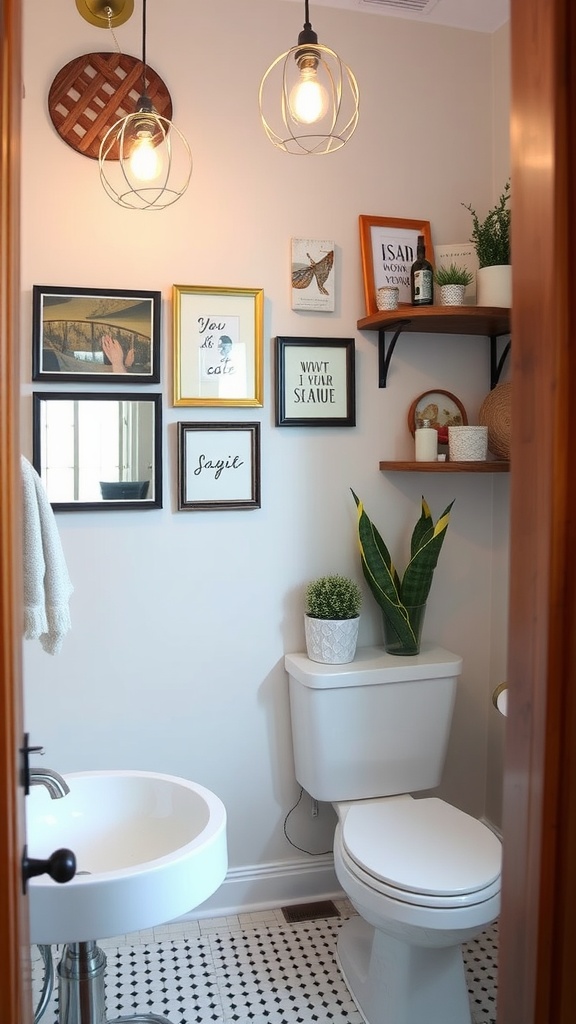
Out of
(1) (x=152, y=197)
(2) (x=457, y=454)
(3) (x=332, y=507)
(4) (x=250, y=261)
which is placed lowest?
(3) (x=332, y=507)

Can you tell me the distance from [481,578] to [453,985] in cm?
115

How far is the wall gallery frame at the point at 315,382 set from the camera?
95.4 inches

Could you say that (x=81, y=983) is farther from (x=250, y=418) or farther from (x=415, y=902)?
Result: (x=250, y=418)

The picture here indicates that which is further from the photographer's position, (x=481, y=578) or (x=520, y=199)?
(x=481, y=578)

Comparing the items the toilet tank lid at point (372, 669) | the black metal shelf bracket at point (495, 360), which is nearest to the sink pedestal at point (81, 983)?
the toilet tank lid at point (372, 669)

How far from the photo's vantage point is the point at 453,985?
1.96 m

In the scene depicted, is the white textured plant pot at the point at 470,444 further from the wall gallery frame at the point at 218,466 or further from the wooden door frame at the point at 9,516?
the wooden door frame at the point at 9,516

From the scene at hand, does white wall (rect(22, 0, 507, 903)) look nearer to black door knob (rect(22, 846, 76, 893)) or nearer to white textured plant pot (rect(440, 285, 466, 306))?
white textured plant pot (rect(440, 285, 466, 306))

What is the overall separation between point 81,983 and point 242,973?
64 centimetres

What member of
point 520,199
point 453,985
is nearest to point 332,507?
point 453,985

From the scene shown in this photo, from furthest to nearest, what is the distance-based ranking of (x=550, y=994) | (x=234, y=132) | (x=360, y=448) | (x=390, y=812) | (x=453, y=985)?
1. (x=360, y=448)
2. (x=234, y=132)
3. (x=390, y=812)
4. (x=453, y=985)
5. (x=550, y=994)

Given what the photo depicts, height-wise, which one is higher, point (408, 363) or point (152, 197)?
point (152, 197)

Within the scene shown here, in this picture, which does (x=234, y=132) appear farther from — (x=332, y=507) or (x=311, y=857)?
(x=311, y=857)

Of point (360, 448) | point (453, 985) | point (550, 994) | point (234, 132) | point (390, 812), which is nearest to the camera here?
point (550, 994)
